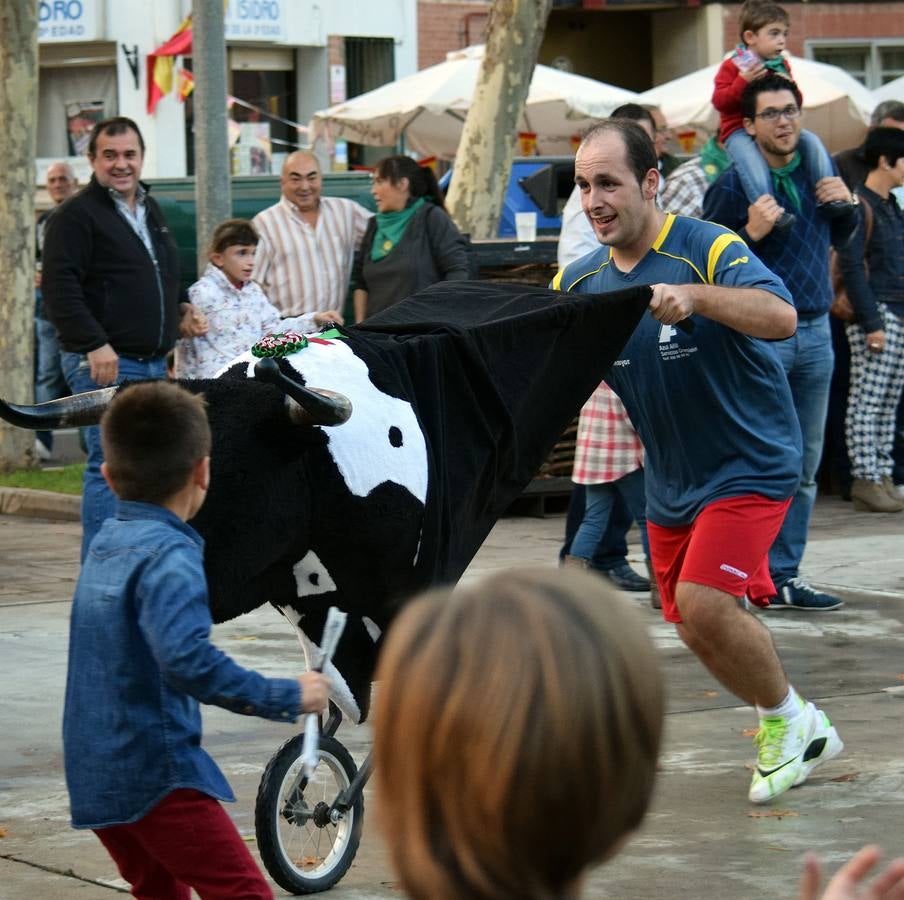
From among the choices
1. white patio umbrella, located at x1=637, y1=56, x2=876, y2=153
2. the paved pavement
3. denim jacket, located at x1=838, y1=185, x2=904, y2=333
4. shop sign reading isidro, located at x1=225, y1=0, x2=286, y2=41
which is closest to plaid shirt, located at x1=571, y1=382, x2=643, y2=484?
the paved pavement

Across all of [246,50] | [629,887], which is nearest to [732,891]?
[629,887]

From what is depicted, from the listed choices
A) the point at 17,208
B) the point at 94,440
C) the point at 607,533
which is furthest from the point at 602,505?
the point at 17,208

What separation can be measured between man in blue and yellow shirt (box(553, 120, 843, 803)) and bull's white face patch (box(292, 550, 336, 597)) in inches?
51.6

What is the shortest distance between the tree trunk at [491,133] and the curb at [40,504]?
4.42m

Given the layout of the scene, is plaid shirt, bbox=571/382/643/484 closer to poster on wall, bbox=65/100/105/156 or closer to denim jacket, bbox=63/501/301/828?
denim jacket, bbox=63/501/301/828

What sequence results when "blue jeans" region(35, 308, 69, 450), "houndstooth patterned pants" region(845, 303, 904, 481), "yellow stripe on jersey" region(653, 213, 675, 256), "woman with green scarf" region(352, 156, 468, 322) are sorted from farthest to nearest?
"blue jeans" region(35, 308, 69, 450) < "houndstooth patterned pants" region(845, 303, 904, 481) < "woman with green scarf" region(352, 156, 468, 322) < "yellow stripe on jersey" region(653, 213, 675, 256)

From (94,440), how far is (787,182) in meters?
3.16

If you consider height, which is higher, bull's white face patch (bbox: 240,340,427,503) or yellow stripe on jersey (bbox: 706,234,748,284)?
yellow stripe on jersey (bbox: 706,234,748,284)

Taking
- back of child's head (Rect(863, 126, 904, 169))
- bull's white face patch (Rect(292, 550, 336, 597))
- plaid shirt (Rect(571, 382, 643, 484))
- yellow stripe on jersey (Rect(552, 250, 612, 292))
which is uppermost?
back of child's head (Rect(863, 126, 904, 169))

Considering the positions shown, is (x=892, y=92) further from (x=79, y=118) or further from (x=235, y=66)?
(x=79, y=118)

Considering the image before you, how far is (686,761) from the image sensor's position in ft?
19.7

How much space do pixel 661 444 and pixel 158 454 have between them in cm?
237

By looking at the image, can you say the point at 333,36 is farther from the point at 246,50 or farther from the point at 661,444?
the point at 661,444

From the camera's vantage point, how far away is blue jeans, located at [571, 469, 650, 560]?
344 inches
